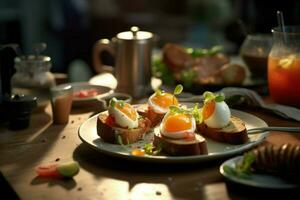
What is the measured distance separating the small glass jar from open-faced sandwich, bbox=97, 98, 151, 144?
43 centimetres

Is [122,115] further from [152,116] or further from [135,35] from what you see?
[135,35]

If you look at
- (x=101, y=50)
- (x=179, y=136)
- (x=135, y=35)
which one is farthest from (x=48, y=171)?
(x=101, y=50)

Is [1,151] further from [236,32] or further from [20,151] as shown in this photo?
[236,32]

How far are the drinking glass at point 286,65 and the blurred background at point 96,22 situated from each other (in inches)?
83.2

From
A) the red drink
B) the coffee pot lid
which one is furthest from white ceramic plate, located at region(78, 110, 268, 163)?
the coffee pot lid

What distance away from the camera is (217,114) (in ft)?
4.73

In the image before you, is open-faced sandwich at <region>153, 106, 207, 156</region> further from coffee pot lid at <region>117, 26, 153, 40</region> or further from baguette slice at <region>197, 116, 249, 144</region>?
coffee pot lid at <region>117, 26, 153, 40</region>

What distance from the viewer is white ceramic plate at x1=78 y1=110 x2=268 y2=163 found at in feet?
4.27

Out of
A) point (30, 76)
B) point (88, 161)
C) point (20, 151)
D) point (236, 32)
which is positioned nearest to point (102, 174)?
point (88, 161)

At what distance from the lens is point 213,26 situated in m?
4.29

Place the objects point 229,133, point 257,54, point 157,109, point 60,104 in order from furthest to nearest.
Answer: point 257,54
point 60,104
point 157,109
point 229,133

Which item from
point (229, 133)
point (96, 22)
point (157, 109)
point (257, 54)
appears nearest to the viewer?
point (229, 133)

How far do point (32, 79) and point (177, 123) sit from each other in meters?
0.69

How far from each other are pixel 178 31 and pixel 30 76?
2.81 meters
